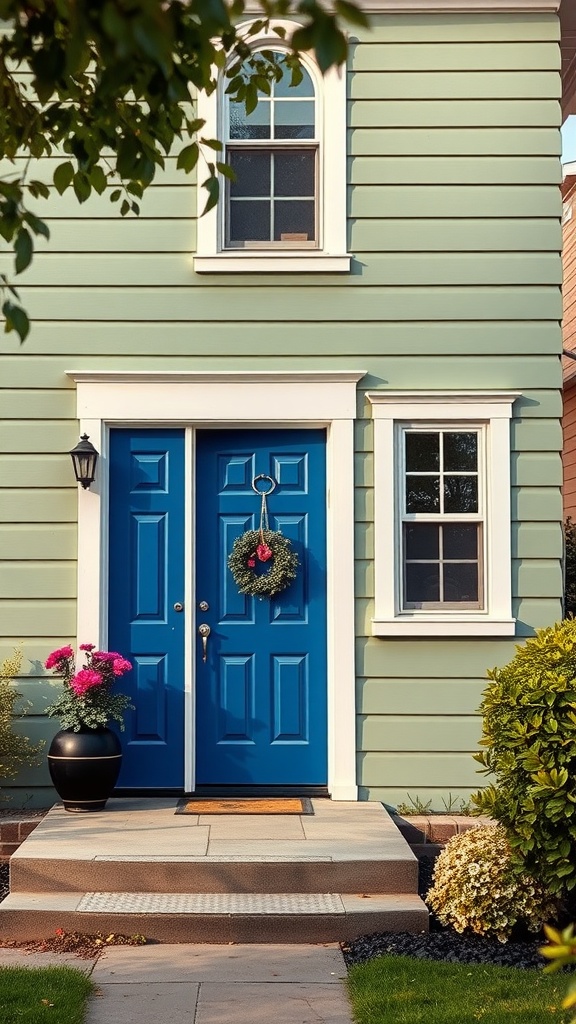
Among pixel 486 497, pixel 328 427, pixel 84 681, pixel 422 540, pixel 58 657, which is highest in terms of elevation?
pixel 328 427

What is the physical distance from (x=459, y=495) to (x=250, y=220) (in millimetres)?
2220

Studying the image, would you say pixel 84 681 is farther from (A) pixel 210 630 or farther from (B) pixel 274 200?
(B) pixel 274 200

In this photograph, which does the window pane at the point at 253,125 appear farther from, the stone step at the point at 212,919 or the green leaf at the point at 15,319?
the green leaf at the point at 15,319

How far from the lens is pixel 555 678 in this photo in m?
5.38

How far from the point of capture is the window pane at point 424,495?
7.13 m

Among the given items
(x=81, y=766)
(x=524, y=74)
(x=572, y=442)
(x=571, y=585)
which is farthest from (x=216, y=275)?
(x=572, y=442)

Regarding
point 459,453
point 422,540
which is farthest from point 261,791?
point 459,453

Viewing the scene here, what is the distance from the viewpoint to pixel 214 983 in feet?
15.6

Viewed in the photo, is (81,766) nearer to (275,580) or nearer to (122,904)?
(122,904)

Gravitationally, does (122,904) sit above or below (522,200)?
below

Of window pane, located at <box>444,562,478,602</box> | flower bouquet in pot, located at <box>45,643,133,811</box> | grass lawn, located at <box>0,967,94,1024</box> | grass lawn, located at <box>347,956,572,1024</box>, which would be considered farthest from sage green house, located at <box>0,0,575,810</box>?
grass lawn, located at <box>0,967,94,1024</box>

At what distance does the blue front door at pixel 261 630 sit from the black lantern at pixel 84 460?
27.2 inches

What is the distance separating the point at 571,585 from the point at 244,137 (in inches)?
163

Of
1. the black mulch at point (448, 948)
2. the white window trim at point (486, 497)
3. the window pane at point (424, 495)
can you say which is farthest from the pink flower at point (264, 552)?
the black mulch at point (448, 948)
